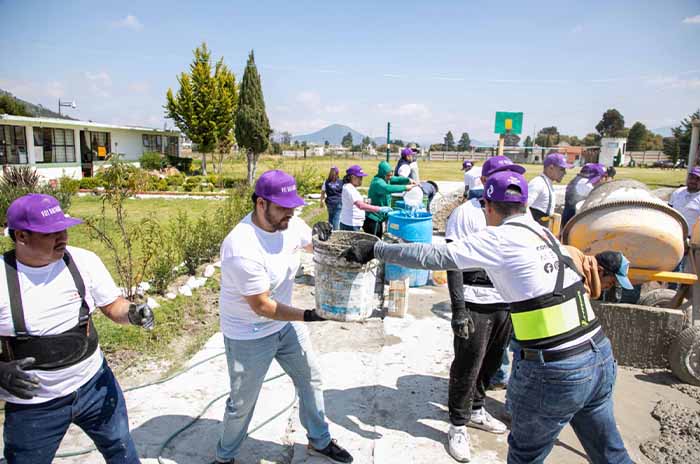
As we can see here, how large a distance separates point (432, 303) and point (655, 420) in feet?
9.90

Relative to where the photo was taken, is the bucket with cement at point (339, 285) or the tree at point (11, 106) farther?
the tree at point (11, 106)

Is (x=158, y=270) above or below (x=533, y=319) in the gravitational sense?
below

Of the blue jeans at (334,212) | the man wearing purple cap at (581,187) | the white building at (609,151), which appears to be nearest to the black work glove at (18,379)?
the blue jeans at (334,212)

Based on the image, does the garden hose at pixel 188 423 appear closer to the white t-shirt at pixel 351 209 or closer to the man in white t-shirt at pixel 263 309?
the man in white t-shirt at pixel 263 309

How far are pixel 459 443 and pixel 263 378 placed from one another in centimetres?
152

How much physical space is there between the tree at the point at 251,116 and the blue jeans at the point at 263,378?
21.5m

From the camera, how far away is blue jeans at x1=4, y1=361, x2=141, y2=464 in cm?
214

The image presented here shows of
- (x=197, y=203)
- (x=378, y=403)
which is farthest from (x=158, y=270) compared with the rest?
(x=197, y=203)

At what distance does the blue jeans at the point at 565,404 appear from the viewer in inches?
87.4

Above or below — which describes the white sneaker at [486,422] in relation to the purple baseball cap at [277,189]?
below

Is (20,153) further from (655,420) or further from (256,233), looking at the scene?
(655,420)

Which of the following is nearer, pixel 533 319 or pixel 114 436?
pixel 533 319

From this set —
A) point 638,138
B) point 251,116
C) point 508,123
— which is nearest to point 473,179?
point 508,123

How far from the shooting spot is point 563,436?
3555mm
